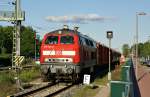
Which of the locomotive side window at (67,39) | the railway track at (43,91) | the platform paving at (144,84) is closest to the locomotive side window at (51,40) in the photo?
the locomotive side window at (67,39)

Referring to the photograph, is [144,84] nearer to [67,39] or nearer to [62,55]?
[67,39]

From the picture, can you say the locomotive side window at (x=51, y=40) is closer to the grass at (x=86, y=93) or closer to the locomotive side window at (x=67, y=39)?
the locomotive side window at (x=67, y=39)

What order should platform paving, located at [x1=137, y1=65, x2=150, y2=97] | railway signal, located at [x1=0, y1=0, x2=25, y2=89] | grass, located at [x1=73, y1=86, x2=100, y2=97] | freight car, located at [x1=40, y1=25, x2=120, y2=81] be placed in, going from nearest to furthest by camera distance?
grass, located at [x1=73, y1=86, x2=100, y2=97]
platform paving, located at [x1=137, y1=65, x2=150, y2=97]
freight car, located at [x1=40, y1=25, x2=120, y2=81]
railway signal, located at [x1=0, y1=0, x2=25, y2=89]

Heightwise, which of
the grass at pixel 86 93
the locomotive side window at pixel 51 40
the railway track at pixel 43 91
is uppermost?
the locomotive side window at pixel 51 40

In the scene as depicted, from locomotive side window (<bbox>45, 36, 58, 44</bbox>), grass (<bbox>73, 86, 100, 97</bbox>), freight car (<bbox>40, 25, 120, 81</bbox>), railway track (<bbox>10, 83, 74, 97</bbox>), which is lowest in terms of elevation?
grass (<bbox>73, 86, 100, 97</bbox>)

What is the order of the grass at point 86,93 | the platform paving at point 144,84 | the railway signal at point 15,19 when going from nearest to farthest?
the grass at point 86,93
the platform paving at point 144,84
the railway signal at point 15,19

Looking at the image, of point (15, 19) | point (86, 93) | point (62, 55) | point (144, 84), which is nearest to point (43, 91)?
point (86, 93)

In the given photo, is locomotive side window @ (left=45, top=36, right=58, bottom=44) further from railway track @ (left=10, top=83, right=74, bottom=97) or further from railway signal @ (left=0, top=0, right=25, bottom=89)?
railway signal @ (left=0, top=0, right=25, bottom=89)

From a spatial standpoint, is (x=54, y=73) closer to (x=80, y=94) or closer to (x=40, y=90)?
(x=40, y=90)

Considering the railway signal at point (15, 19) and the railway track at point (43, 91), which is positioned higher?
the railway signal at point (15, 19)

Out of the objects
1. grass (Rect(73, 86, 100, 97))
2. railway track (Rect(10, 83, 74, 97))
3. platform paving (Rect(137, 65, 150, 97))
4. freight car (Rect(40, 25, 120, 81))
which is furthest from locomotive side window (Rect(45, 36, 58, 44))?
platform paving (Rect(137, 65, 150, 97))

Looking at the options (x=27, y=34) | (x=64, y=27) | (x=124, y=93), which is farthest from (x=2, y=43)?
(x=124, y=93)

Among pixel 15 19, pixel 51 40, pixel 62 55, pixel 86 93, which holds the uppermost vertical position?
pixel 15 19

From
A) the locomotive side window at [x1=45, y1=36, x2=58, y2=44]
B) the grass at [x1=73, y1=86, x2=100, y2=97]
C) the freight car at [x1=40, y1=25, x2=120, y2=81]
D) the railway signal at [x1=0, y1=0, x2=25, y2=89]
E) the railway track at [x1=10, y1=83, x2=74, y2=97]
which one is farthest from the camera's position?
the railway signal at [x1=0, y1=0, x2=25, y2=89]
